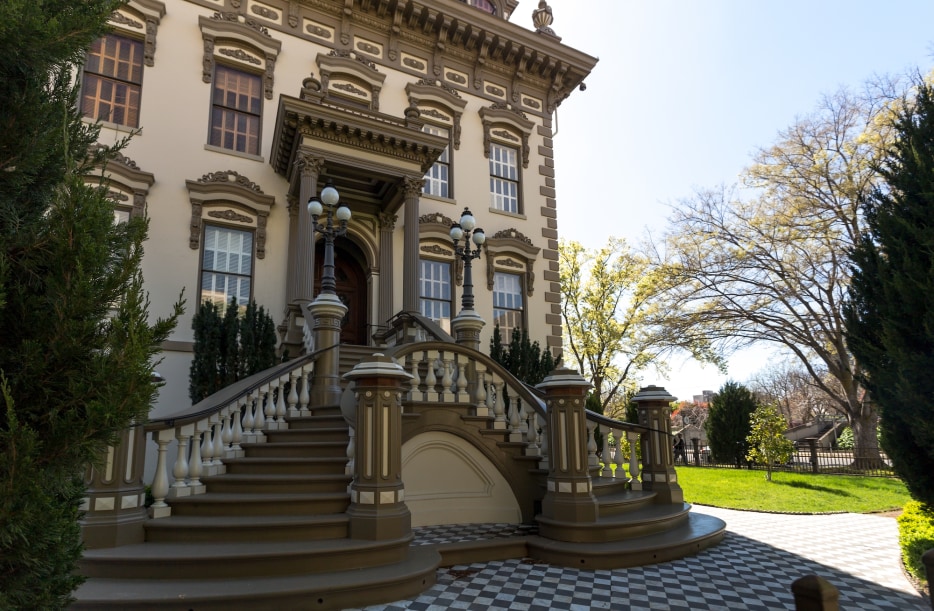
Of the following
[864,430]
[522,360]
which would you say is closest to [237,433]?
[522,360]

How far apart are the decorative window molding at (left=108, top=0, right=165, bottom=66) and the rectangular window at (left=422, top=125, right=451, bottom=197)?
236 inches

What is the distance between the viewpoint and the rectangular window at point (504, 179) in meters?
14.6

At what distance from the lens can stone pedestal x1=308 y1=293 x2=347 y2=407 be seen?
25.2ft

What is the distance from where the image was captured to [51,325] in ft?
7.79

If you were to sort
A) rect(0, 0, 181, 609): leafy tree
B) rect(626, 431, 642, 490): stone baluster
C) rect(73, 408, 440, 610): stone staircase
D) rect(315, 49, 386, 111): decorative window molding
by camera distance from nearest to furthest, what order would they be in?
rect(0, 0, 181, 609): leafy tree, rect(73, 408, 440, 610): stone staircase, rect(626, 431, 642, 490): stone baluster, rect(315, 49, 386, 111): decorative window molding

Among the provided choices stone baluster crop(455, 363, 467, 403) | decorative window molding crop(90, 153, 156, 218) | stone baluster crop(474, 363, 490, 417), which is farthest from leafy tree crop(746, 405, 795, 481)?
decorative window molding crop(90, 153, 156, 218)

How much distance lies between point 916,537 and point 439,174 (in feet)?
37.2

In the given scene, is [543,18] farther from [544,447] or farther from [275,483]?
[275,483]

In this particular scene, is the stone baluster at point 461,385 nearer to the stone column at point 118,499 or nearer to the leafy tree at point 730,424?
the stone column at point 118,499

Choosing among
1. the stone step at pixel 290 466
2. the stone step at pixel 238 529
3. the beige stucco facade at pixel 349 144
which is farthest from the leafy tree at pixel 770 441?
the stone step at pixel 238 529

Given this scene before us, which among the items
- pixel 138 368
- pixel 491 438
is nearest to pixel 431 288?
pixel 491 438

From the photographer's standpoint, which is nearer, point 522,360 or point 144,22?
point 144,22

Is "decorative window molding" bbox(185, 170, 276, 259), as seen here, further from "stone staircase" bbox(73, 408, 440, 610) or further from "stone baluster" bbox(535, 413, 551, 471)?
"stone baluster" bbox(535, 413, 551, 471)

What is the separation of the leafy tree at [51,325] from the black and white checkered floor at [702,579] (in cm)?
290
